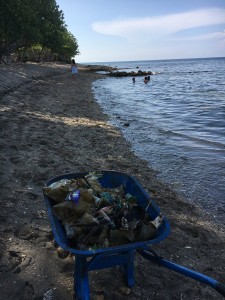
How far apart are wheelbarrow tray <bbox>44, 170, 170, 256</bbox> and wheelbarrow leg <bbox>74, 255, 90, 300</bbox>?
0.18 m

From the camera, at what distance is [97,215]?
11.1 feet

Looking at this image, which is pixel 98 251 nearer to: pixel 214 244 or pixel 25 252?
pixel 25 252

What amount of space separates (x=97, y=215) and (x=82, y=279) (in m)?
0.70

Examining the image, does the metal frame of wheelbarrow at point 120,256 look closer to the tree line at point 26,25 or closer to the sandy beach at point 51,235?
the sandy beach at point 51,235

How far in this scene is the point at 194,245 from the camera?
4438mm

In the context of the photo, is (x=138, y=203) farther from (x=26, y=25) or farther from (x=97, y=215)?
(x=26, y=25)

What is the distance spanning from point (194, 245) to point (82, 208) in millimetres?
1916

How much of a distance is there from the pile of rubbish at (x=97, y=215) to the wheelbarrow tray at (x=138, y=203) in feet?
0.19

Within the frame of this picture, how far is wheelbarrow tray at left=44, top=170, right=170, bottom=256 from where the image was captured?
273 centimetres

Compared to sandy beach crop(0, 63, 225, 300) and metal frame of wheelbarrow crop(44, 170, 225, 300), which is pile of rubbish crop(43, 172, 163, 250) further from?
sandy beach crop(0, 63, 225, 300)

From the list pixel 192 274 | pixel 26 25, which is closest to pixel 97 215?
pixel 192 274

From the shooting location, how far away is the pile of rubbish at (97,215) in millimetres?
3062

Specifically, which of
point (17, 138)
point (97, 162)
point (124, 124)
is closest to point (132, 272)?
point (97, 162)

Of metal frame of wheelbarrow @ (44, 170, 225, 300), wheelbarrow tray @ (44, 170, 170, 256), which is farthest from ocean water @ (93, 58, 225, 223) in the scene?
metal frame of wheelbarrow @ (44, 170, 225, 300)
